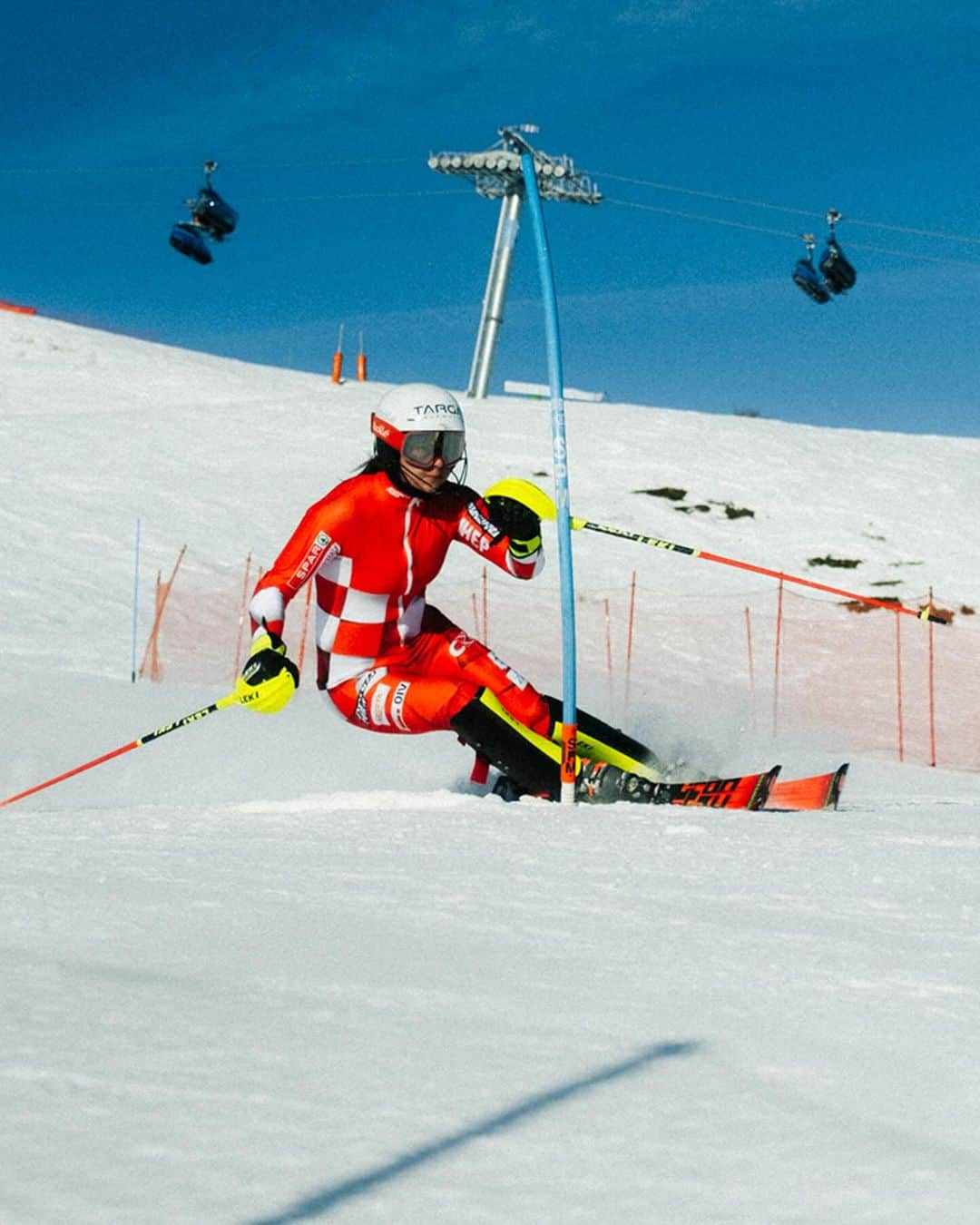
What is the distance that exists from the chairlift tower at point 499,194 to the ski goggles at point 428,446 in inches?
1300

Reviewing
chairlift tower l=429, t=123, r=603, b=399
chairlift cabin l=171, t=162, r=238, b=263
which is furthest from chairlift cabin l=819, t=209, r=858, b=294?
chairlift tower l=429, t=123, r=603, b=399

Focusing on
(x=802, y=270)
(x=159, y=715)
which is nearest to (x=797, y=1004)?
(x=159, y=715)

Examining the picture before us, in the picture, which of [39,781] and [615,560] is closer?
[39,781]

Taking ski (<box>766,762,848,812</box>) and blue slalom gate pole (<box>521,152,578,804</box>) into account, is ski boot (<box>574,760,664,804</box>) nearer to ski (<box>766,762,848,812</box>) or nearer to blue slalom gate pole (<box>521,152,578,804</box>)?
blue slalom gate pole (<box>521,152,578,804</box>)

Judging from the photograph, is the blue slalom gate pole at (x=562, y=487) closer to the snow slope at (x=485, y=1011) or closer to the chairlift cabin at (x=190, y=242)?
the snow slope at (x=485, y=1011)

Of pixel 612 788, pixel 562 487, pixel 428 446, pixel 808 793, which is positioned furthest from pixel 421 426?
pixel 808 793

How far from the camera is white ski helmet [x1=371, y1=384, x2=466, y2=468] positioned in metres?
5.83

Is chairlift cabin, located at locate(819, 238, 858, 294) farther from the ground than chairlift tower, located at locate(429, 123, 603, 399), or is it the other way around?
chairlift tower, located at locate(429, 123, 603, 399)

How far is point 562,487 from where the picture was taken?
5754mm

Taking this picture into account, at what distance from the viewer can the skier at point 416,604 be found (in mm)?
5801

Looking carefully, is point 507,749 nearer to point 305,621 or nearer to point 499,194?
point 305,621

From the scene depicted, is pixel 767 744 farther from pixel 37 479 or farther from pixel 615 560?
pixel 37 479

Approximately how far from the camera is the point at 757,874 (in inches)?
151

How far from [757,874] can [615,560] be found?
2086cm
